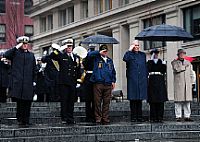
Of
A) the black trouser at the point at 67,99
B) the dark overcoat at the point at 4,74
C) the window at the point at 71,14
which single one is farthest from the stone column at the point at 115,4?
the black trouser at the point at 67,99

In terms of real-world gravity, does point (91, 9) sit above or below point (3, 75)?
above

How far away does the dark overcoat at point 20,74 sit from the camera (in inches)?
438

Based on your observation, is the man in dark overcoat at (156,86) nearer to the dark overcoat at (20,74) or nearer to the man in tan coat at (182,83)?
the man in tan coat at (182,83)

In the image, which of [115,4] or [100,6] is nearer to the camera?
[115,4]

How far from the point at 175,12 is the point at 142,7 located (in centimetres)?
396

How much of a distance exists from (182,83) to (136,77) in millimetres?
1713

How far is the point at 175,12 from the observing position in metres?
32.2

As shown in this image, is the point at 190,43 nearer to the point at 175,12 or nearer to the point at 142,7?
the point at 175,12

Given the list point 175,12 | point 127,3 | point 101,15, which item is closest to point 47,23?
point 101,15

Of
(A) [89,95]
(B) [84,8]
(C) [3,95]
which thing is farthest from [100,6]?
(A) [89,95]

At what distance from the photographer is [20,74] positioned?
36.7 feet

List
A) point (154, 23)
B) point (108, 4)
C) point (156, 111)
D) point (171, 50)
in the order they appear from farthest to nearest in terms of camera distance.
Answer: point (108, 4) < point (154, 23) < point (171, 50) < point (156, 111)

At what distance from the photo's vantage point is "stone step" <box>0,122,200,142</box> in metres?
9.84

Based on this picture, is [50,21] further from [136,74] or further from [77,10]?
[136,74]
